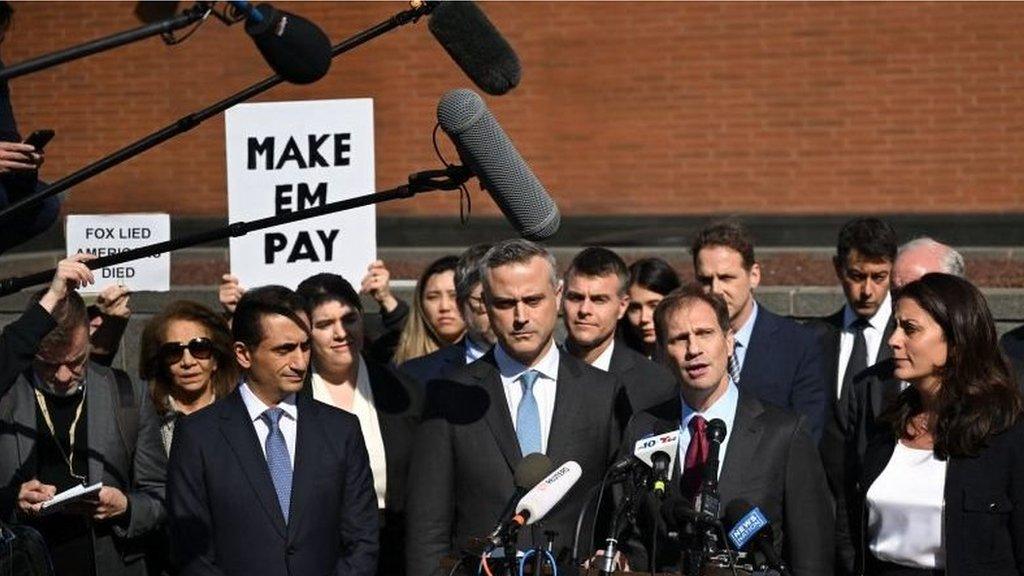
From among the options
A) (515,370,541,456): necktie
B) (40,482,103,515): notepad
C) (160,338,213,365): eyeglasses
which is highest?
(160,338,213,365): eyeglasses

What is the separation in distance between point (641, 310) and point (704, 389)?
Answer: 2.36 metres

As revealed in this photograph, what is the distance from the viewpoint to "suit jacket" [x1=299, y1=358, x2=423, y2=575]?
24.7 ft

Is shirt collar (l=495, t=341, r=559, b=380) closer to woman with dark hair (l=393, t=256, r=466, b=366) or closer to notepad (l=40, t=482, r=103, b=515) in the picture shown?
notepad (l=40, t=482, r=103, b=515)

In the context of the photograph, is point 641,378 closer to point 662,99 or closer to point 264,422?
point 264,422

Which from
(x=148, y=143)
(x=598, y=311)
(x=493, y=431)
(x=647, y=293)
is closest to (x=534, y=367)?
(x=493, y=431)

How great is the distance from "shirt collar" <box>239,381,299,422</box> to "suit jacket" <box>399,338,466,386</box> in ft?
4.80

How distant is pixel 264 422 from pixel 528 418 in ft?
3.26

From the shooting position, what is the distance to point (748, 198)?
1656 centimetres

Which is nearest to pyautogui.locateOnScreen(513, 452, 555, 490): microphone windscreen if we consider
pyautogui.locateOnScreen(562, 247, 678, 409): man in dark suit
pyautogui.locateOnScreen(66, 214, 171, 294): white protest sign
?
pyautogui.locateOnScreen(562, 247, 678, 409): man in dark suit

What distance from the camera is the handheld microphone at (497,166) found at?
16.4ft

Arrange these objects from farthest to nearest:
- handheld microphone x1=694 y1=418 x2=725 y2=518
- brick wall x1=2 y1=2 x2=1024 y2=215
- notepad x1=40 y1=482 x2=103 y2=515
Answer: brick wall x1=2 y1=2 x2=1024 y2=215 → notepad x1=40 y1=482 x2=103 y2=515 → handheld microphone x1=694 y1=418 x2=725 y2=518

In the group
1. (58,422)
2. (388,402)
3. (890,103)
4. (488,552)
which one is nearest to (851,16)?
(890,103)

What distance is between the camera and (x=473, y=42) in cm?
499

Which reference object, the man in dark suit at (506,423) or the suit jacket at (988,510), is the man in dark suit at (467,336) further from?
the suit jacket at (988,510)
